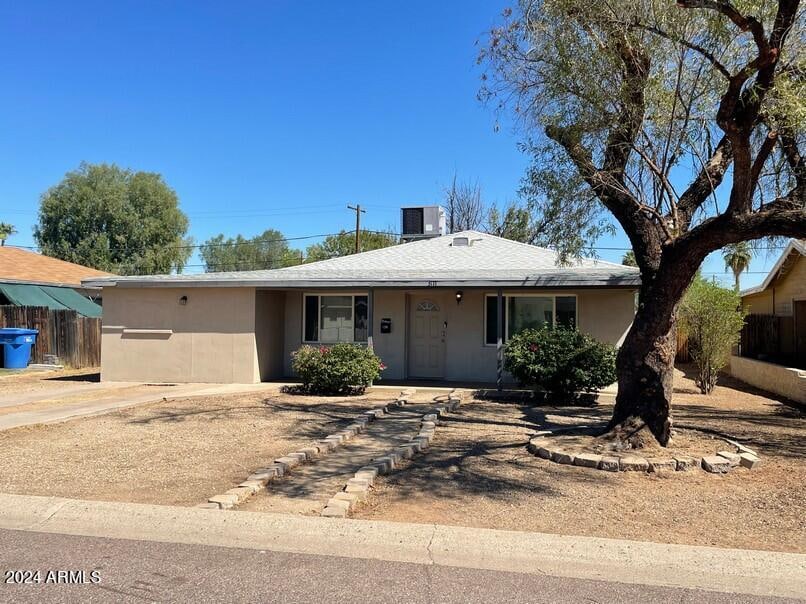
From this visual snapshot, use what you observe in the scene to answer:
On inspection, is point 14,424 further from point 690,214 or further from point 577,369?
point 690,214

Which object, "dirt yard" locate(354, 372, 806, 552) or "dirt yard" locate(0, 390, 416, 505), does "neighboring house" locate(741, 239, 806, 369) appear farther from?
"dirt yard" locate(0, 390, 416, 505)

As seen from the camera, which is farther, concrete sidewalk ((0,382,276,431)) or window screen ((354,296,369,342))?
window screen ((354,296,369,342))

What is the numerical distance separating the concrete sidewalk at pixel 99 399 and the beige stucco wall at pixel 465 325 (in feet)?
9.51

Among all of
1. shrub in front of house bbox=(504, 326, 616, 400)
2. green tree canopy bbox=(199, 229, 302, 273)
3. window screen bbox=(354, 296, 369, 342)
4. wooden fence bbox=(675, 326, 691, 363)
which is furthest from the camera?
green tree canopy bbox=(199, 229, 302, 273)

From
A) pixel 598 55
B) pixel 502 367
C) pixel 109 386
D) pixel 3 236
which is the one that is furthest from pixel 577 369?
pixel 3 236

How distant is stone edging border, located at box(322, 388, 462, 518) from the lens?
5697 millimetres

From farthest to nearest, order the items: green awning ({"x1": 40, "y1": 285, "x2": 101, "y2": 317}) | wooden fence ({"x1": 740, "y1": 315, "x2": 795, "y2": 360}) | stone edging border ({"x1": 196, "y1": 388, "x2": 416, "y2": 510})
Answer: green awning ({"x1": 40, "y1": 285, "x2": 101, "y2": 317}) → wooden fence ({"x1": 740, "y1": 315, "x2": 795, "y2": 360}) → stone edging border ({"x1": 196, "y1": 388, "x2": 416, "y2": 510})

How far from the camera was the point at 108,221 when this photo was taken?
42.3 m

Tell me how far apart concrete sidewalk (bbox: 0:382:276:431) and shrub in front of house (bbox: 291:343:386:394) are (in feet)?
4.19

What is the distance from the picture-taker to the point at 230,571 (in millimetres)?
4387

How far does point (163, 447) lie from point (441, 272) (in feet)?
26.6

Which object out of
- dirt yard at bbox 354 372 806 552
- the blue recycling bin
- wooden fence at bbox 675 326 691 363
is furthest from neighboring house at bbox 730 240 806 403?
the blue recycling bin

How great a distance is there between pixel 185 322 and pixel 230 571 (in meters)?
12.5

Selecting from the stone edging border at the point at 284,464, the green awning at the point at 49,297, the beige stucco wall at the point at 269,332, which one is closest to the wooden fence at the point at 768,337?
the stone edging border at the point at 284,464
